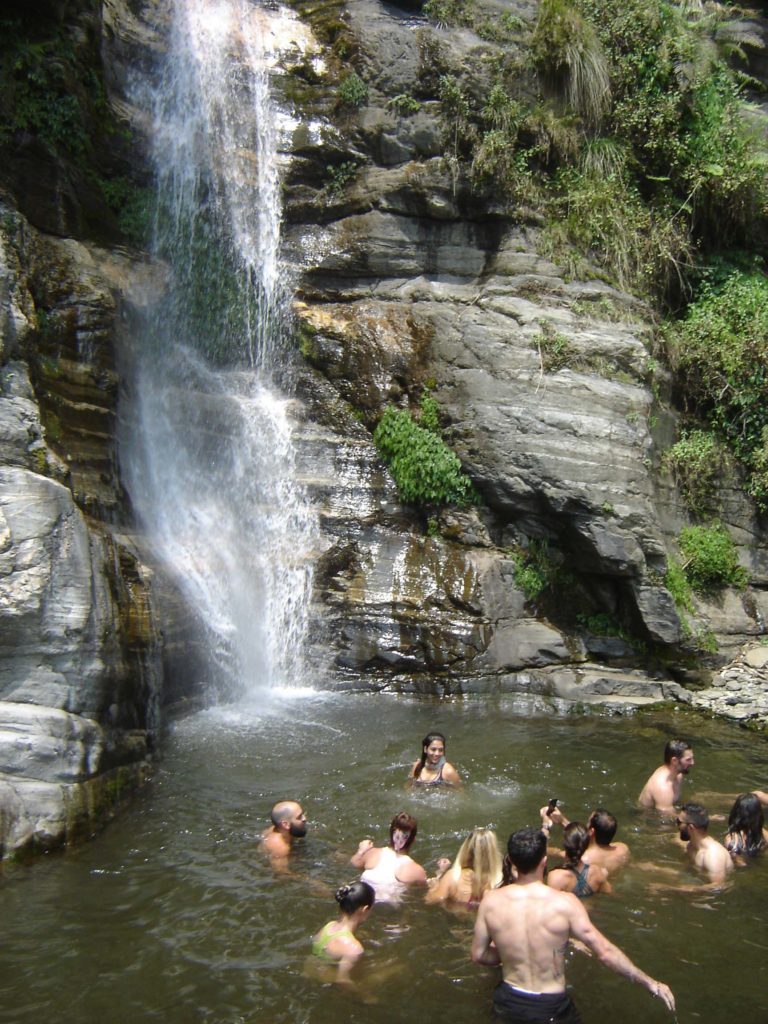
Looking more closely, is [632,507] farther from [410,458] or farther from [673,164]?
[673,164]

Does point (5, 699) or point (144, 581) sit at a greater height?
point (144, 581)

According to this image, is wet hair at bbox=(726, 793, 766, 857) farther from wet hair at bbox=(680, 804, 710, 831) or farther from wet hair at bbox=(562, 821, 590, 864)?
wet hair at bbox=(562, 821, 590, 864)

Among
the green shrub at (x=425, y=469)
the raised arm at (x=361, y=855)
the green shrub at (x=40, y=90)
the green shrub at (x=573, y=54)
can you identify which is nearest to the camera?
the raised arm at (x=361, y=855)

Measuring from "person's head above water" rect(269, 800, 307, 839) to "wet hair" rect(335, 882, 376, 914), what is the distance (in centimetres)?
160

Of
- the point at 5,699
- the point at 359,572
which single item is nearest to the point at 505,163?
the point at 359,572

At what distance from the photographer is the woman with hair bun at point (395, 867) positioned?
6.30m

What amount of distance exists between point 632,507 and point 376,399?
4.48 meters

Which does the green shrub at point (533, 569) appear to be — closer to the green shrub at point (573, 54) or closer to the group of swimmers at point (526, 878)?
the group of swimmers at point (526, 878)

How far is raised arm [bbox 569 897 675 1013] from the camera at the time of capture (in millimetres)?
4586

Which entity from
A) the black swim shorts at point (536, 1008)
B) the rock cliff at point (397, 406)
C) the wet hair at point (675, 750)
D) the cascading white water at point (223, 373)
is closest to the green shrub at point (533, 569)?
the rock cliff at point (397, 406)

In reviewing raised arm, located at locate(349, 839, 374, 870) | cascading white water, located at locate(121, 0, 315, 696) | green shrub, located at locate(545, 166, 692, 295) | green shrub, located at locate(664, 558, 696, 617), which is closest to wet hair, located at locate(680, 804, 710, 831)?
raised arm, located at locate(349, 839, 374, 870)

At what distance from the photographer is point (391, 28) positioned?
16.1 m

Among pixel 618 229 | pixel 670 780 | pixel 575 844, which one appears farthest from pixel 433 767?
pixel 618 229

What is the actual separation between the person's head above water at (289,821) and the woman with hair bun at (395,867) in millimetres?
626
